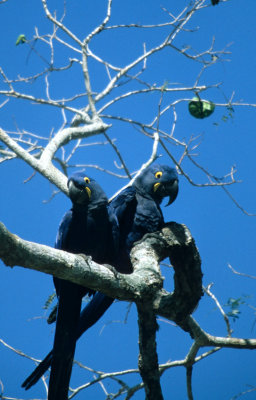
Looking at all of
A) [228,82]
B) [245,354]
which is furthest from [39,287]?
[228,82]

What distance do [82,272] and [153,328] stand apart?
0.76 m

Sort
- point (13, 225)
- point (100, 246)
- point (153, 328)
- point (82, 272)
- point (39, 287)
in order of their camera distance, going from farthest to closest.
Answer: point (39, 287) < point (13, 225) < point (100, 246) < point (153, 328) < point (82, 272)

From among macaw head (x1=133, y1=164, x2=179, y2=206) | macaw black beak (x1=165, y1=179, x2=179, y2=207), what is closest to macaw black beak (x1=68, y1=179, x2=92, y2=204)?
macaw head (x1=133, y1=164, x2=179, y2=206)

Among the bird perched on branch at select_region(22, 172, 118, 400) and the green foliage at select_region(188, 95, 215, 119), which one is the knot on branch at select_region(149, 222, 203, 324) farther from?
the green foliage at select_region(188, 95, 215, 119)

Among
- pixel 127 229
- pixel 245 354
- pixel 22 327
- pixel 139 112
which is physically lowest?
pixel 127 229

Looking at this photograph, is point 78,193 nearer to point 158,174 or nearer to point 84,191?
point 84,191

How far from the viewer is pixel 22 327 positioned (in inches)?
378

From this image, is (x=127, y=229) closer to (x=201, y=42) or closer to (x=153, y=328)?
(x=153, y=328)

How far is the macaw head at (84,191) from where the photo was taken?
343 centimetres

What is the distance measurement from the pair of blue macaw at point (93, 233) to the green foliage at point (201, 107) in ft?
3.07

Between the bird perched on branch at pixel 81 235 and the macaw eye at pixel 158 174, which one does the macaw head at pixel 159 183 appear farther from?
the bird perched on branch at pixel 81 235

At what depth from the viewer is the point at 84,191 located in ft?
11.3

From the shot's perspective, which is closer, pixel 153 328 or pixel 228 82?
pixel 153 328

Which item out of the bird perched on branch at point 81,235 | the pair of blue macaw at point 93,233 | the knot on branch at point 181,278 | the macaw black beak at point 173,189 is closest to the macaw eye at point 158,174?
the pair of blue macaw at point 93,233
